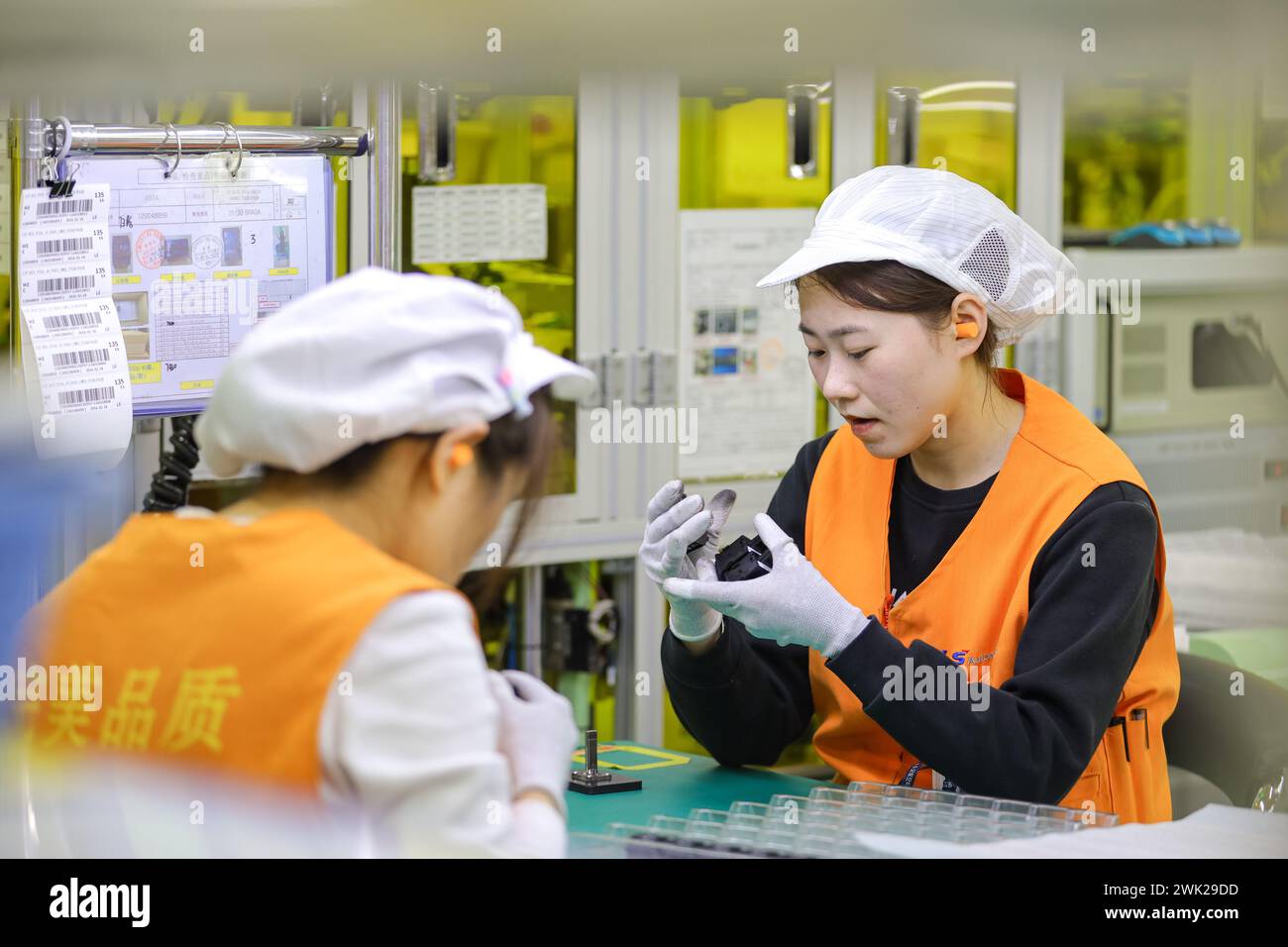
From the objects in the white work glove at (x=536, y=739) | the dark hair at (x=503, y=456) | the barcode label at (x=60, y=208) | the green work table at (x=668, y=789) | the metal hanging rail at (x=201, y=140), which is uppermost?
the metal hanging rail at (x=201, y=140)

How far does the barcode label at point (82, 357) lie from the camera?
1.95m

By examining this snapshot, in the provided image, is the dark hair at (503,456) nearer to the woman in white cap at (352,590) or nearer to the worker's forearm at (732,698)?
the woman in white cap at (352,590)

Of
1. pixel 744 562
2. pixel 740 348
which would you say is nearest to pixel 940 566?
pixel 744 562

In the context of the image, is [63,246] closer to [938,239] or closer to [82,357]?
[82,357]

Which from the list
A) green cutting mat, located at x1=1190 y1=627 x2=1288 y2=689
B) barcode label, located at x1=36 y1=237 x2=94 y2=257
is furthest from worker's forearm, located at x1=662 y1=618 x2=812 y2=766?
green cutting mat, located at x1=1190 y1=627 x2=1288 y2=689

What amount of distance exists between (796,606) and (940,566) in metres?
0.24

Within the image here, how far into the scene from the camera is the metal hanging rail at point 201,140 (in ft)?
6.15

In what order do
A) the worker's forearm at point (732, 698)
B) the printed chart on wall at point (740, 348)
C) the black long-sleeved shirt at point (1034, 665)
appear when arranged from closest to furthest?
the black long-sleeved shirt at point (1034, 665), the worker's forearm at point (732, 698), the printed chart on wall at point (740, 348)

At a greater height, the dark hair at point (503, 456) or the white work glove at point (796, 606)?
the dark hair at point (503, 456)

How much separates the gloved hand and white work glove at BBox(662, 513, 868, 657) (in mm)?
100

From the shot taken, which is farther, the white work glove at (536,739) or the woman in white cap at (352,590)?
the white work glove at (536,739)

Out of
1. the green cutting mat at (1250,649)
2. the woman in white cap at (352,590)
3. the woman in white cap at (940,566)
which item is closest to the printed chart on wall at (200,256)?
the woman in white cap at (940,566)

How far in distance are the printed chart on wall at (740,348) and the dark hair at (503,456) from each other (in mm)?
2040

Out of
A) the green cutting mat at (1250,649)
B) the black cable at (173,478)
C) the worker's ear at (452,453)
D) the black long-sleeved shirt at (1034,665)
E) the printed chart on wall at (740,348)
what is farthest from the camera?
the printed chart on wall at (740,348)
